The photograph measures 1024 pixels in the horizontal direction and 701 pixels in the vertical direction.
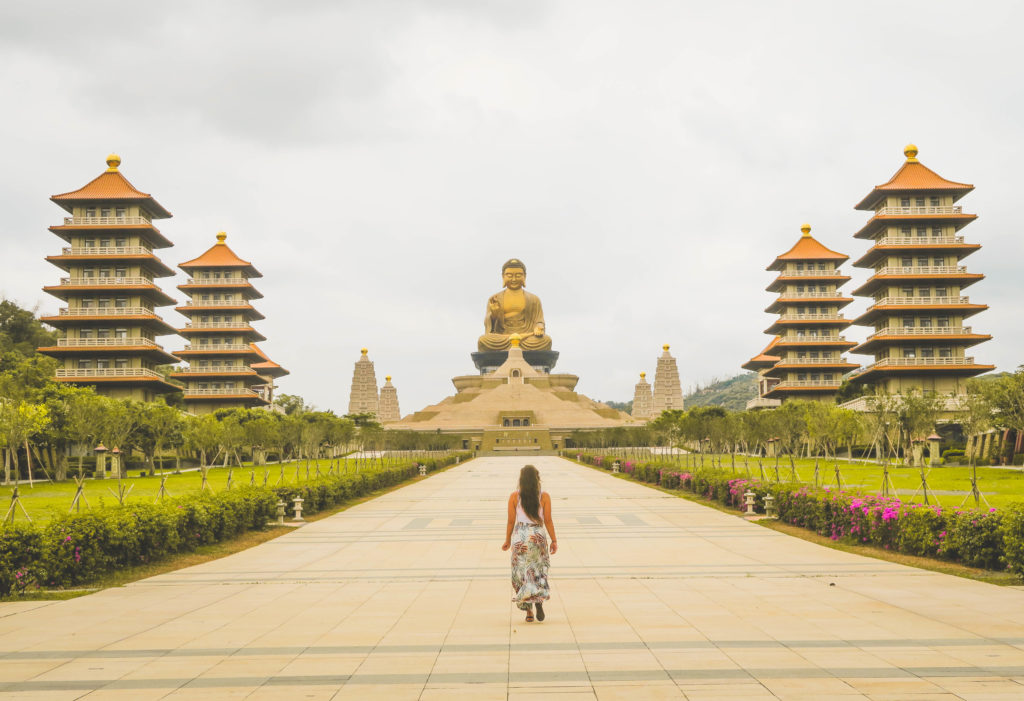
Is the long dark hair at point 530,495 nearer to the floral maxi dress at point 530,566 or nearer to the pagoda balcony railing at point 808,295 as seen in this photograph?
the floral maxi dress at point 530,566

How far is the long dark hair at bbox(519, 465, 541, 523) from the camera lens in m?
9.27

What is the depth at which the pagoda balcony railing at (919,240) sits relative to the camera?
6012 cm

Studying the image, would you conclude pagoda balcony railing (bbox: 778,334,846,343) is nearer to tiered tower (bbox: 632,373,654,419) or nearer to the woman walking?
tiered tower (bbox: 632,373,654,419)

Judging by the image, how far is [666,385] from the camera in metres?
106

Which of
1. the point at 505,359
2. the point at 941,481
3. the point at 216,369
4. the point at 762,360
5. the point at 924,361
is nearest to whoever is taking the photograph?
the point at 941,481

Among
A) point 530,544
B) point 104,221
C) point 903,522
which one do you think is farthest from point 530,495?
point 104,221

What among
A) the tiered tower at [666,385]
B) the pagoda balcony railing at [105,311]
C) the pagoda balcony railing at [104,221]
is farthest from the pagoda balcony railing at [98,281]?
the tiered tower at [666,385]

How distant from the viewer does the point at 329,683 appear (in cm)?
696

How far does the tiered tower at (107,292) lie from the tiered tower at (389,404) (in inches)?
1644

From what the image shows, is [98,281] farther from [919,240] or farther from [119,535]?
[919,240]

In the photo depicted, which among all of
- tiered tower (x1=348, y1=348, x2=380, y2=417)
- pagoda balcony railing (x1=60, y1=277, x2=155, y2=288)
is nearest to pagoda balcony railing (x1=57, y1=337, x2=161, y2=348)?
pagoda balcony railing (x1=60, y1=277, x2=155, y2=288)

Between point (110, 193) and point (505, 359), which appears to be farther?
point (505, 359)

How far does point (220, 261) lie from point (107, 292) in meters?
14.2

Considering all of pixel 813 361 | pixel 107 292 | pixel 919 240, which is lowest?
pixel 813 361
